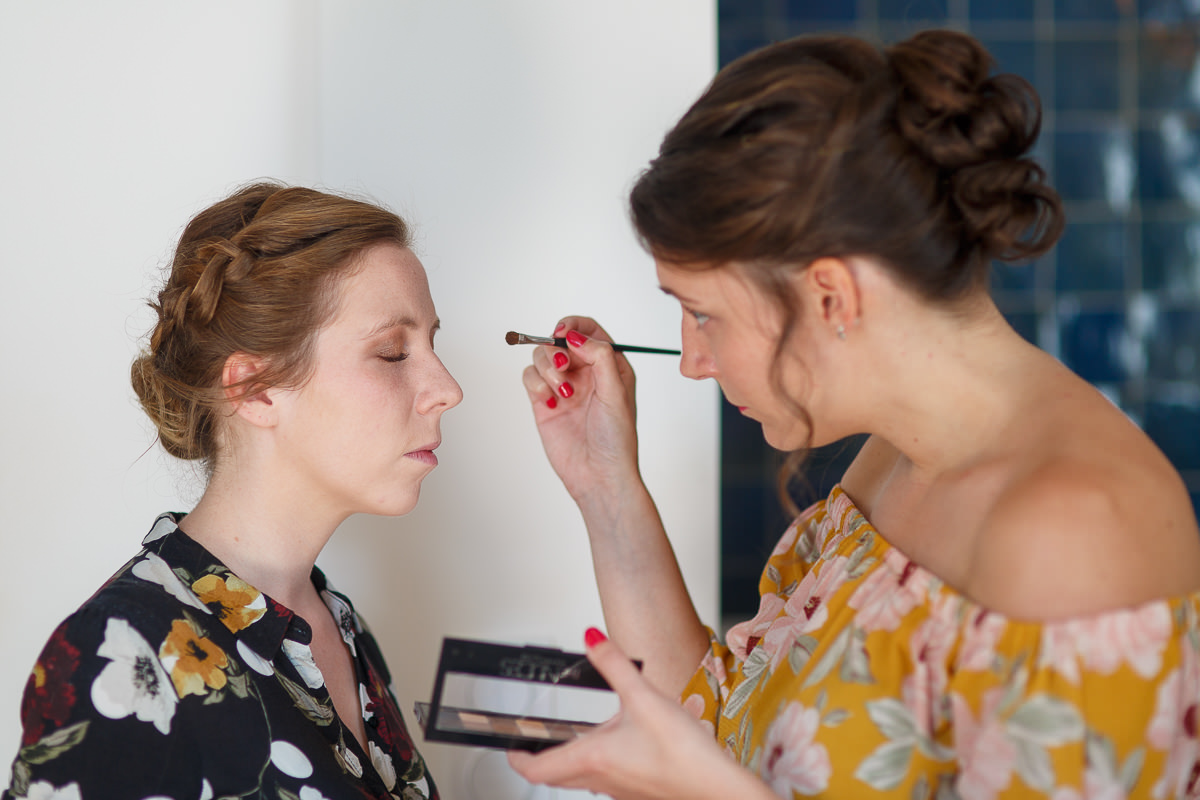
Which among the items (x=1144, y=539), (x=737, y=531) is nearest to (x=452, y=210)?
(x=1144, y=539)

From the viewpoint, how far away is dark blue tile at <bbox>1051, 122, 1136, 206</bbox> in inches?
105

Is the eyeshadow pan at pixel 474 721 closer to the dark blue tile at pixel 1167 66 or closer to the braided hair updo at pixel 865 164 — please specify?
the braided hair updo at pixel 865 164

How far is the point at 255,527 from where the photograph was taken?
1.11m

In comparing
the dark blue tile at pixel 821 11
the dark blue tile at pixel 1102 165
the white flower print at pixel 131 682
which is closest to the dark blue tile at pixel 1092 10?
the dark blue tile at pixel 1102 165

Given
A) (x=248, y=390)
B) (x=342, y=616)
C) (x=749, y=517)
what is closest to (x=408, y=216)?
(x=248, y=390)

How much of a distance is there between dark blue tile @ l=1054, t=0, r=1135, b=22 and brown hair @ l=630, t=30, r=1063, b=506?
215 cm

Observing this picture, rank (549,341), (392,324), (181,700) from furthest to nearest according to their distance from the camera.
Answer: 1. (549,341)
2. (392,324)
3. (181,700)

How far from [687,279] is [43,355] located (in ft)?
3.28

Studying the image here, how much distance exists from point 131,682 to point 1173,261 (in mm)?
2799

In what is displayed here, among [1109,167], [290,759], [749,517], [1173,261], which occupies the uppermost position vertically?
[1109,167]

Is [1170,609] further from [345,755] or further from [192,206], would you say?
[192,206]

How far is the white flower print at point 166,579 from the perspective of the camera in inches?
38.9

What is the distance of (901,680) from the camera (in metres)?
0.81

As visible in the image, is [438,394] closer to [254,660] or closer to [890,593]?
[254,660]
